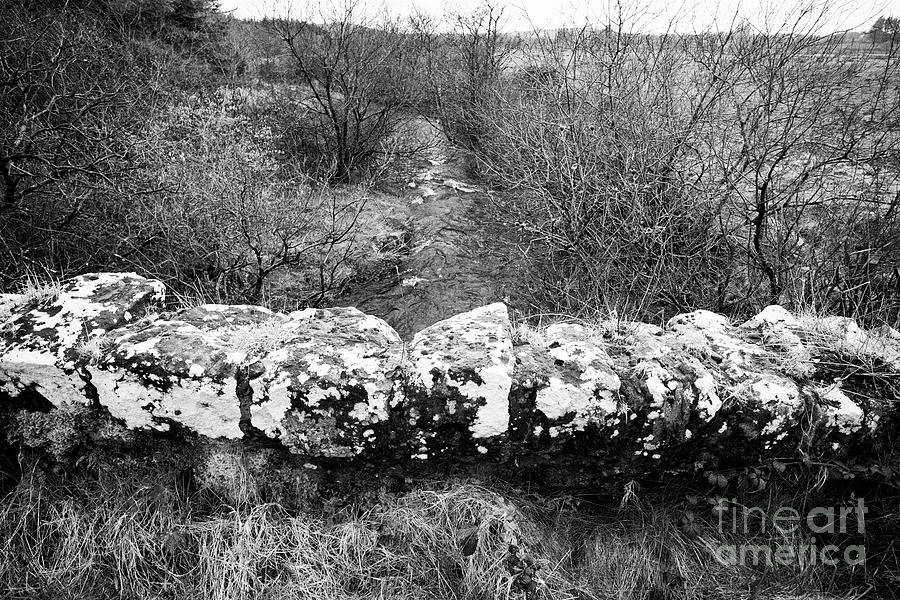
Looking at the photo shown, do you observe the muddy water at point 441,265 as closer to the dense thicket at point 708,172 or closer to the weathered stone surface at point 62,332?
the dense thicket at point 708,172

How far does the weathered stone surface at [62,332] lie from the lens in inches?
69.9

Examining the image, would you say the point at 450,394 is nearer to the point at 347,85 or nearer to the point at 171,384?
the point at 171,384

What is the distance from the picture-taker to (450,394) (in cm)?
170

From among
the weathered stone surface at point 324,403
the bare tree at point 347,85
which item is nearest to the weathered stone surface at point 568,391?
the weathered stone surface at point 324,403

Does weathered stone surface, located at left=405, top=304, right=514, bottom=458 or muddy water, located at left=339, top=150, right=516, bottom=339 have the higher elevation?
weathered stone surface, located at left=405, top=304, right=514, bottom=458

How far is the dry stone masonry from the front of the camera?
1716 mm

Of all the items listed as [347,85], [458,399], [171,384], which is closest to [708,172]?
[458,399]

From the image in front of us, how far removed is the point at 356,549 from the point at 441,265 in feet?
16.3

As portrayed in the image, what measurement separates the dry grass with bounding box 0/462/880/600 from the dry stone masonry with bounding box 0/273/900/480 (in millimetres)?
210

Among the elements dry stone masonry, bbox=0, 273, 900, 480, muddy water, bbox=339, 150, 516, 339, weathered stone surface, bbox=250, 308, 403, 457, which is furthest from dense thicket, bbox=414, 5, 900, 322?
weathered stone surface, bbox=250, 308, 403, 457

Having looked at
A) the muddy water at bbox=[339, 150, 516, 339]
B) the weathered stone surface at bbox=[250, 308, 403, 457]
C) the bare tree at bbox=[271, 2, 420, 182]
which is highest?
the bare tree at bbox=[271, 2, 420, 182]

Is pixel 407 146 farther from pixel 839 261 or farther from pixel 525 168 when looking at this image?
pixel 839 261

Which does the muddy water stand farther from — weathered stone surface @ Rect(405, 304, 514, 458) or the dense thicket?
weathered stone surface @ Rect(405, 304, 514, 458)

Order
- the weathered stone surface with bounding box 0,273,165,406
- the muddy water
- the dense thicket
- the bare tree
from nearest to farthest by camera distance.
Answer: the weathered stone surface with bounding box 0,273,165,406, the dense thicket, the muddy water, the bare tree
